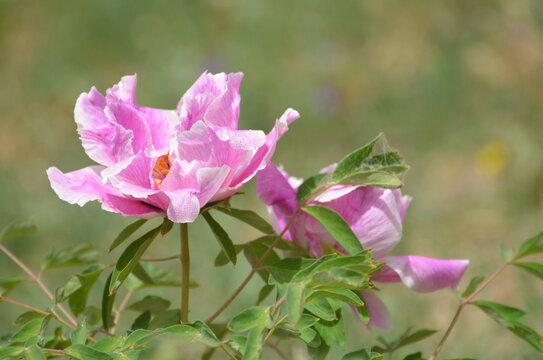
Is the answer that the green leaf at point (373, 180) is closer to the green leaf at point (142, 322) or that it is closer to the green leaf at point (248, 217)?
the green leaf at point (248, 217)

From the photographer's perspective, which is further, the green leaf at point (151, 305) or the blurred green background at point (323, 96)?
the blurred green background at point (323, 96)

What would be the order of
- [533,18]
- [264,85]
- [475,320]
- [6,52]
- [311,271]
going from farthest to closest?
[6,52], [264,85], [533,18], [475,320], [311,271]

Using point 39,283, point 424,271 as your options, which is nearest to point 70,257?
point 39,283

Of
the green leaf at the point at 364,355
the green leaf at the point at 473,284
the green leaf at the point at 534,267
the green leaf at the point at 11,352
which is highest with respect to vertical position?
the green leaf at the point at 534,267

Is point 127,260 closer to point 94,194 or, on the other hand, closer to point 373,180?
point 94,194

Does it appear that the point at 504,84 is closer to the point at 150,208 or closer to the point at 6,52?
the point at 6,52

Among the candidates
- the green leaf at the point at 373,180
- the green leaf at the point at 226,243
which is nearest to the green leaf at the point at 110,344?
the green leaf at the point at 226,243

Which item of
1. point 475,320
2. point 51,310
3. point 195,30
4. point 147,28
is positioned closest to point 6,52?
point 147,28
